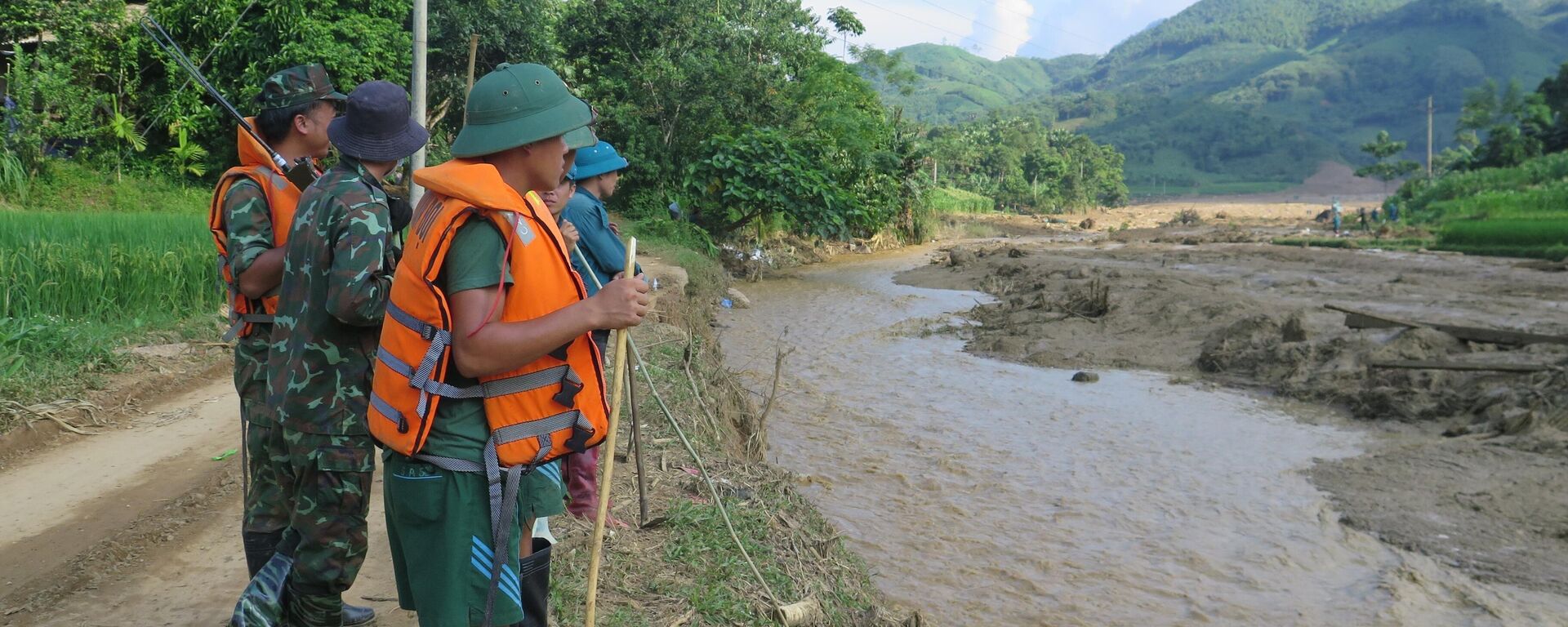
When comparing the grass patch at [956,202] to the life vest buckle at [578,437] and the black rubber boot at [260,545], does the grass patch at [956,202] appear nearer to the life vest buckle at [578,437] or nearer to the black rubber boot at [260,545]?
the black rubber boot at [260,545]

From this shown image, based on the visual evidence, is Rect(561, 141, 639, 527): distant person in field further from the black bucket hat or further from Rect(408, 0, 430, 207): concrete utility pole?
Rect(408, 0, 430, 207): concrete utility pole

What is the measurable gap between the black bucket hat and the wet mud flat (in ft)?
18.7

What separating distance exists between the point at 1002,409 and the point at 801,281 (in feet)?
31.2

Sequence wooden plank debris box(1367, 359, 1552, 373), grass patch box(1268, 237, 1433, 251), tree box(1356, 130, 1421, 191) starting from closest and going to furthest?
1. wooden plank debris box(1367, 359, 1552, 373)
2. grass patch box(1268, 237, 1433, 251)
3. tree box(1356, 130, 1421, 191)

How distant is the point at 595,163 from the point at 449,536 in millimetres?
2113

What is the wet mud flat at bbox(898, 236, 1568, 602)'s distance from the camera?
6237 millimetres

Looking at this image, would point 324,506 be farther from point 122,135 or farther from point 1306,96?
point 1306,96

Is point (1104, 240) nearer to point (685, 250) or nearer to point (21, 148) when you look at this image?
point (685, 250)

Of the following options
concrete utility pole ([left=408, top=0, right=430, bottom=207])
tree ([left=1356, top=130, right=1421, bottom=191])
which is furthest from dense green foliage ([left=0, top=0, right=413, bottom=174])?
tree ([left=1356, top=130, right=1421, bottom=191])

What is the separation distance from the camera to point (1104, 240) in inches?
1232

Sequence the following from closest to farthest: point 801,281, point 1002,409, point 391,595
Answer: point 391,595, point 1002,409, point 801,281

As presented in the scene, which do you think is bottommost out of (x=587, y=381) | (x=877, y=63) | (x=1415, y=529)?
(x=1415, y=529)

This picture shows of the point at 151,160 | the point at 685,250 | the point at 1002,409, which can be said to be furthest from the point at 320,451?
the point at 151,160

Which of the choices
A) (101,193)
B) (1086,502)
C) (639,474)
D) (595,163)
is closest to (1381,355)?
(1086,502)
